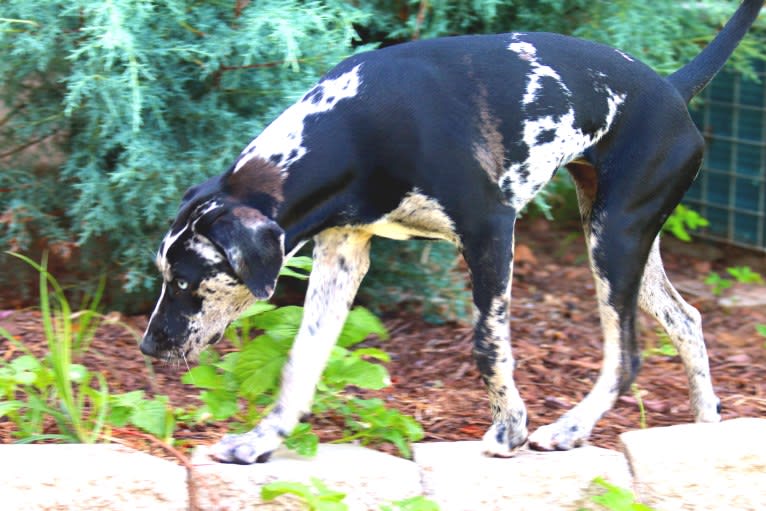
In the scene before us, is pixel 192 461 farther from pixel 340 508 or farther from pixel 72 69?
pixel 72 69

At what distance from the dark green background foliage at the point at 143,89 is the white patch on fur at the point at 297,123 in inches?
26.4

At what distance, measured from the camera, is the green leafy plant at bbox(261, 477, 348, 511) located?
10.4 ft

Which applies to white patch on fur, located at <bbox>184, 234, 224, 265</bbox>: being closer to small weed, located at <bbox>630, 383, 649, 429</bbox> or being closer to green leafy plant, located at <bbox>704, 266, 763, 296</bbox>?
small weed, located at <bbox>630, 383, 649, 429</bbox>

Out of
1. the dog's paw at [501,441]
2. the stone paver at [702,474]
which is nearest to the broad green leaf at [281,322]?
the dog's paw at [501,441]

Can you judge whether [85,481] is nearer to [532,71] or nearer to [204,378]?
[204,378]

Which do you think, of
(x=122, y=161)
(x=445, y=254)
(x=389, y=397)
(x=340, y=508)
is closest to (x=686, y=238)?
(x=445, y=254)

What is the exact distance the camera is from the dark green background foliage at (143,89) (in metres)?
4.41

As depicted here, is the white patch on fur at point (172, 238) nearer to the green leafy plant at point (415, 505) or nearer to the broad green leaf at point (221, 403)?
the broad green leaf at point (221, 403)

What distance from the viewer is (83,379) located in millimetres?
Result: 3771

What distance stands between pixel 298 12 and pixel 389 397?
1.56 m

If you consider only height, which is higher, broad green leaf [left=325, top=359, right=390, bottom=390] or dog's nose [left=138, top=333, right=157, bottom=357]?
dog's nose [left=138, top=333, right=157, bottom=357]

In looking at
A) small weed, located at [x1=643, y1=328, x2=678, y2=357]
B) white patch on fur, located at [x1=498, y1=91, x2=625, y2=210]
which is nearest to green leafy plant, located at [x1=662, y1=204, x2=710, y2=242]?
small weed, located at [x1=643, y1=328, x2=678, y2=357]

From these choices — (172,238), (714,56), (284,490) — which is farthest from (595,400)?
(172,238)

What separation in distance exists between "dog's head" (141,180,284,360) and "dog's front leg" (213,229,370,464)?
0.84ft
